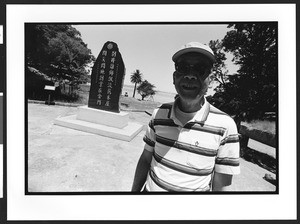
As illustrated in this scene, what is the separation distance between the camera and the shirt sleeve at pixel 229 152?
1.43 meters

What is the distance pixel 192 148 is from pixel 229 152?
0.87 feet

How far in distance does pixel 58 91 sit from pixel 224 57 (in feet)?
20.4

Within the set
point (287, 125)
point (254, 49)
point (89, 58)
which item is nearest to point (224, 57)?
point (254, 49)

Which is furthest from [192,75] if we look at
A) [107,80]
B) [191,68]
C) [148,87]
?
[148,87]

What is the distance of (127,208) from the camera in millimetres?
2336

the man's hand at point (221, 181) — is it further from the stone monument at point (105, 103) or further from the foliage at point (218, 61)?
the stone monument at point (105, 103)

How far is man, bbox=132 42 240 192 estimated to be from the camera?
1.45m

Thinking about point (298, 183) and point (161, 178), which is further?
point (298, 183)

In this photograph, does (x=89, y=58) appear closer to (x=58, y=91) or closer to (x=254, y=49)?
(x=58, y=91)

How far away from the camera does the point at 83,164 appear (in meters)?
3.23

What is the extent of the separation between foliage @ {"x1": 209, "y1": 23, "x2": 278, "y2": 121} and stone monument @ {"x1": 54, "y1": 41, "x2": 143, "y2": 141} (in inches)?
95.1

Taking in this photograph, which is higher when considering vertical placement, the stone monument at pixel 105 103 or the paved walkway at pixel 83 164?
the stone monument at pixel 105 103

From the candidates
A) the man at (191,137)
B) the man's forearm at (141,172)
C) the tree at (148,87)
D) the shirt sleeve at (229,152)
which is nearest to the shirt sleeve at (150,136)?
the man at (191,137)

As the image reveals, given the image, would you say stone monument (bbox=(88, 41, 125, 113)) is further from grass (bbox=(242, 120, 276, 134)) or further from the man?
the man
